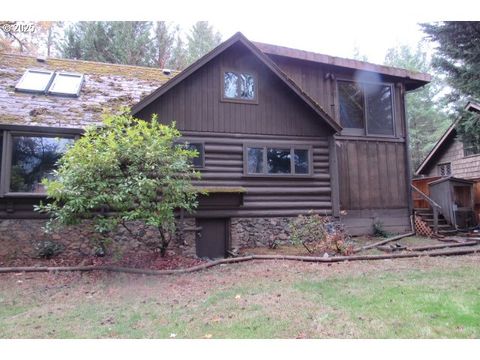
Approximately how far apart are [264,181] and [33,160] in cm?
582

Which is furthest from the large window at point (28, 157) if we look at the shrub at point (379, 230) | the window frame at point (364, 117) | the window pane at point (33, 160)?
the shrub at point (379, 230)

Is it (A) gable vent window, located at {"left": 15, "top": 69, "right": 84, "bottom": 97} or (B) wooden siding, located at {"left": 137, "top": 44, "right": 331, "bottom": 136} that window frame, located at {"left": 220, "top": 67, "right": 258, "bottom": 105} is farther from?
(A) gable vent window, located at {"left": 15, "top": 69, "right": 84, "bottom": 97}

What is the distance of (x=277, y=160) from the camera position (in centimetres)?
1070

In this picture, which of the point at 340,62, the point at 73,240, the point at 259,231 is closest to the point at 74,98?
the point at 73,240

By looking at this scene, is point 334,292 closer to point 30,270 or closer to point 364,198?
point 30,270

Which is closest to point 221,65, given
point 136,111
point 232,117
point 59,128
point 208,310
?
point 232,117

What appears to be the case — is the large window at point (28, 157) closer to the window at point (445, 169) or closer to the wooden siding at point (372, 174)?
the wooden siding at point (372, 174)

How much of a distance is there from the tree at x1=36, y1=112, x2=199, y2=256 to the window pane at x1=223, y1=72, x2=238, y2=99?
309 centimetres

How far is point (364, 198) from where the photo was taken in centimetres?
1213

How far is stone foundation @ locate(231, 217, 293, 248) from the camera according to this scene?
33.3 ft

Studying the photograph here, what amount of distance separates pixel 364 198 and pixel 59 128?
358 inches

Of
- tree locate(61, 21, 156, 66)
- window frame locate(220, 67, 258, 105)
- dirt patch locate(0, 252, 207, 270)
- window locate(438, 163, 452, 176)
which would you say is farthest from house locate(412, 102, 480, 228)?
tree locate(61, 21, 156, 66)

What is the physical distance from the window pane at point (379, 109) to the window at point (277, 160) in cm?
323
